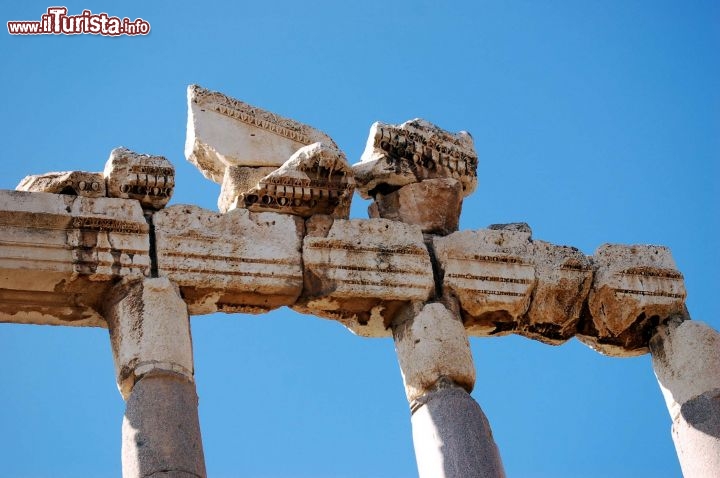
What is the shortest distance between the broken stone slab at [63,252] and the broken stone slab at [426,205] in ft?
8.59

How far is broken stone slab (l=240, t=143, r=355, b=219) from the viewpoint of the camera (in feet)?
43.8

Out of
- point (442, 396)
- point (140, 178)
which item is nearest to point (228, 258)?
point (140, 178)

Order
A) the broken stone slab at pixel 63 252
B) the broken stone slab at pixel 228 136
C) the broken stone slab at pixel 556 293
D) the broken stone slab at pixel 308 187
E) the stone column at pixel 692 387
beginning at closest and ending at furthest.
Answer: the broken stone slab at pixel 63 252 < the stone column at pixel 692 387 < the broken stone slab at pixel 308 187 < the broken stone slab at pixel 556 293 < the broken stone slab at pixel 228 136

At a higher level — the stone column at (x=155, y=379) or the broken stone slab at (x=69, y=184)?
the broken stone slab at (x=69, y=184)

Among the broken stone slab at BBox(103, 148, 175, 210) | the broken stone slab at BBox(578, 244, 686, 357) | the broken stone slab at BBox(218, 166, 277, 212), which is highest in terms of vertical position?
the broken stone slab at BBox(218, 166, 277, 212)

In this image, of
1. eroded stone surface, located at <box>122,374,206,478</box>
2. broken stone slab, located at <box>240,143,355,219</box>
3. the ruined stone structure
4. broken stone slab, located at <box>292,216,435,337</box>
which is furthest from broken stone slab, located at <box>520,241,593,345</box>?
eroded stone surface, located at <box>122,374,206,478</box>

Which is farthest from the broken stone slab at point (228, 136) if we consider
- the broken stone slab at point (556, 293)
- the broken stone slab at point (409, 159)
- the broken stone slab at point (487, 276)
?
the broken stone slab at point (556, 293)

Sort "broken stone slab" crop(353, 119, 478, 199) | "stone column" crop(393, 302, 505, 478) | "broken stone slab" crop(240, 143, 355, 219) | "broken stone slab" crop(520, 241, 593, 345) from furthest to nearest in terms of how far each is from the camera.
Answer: "broken stone slab" crop(353, 119, 478, 199)
"broken stone slab" crop(520, 241, 593, 345)
"broken stone slab" crop(240, 143, 355, 219)
"stone column" crop(393, 302, 505, 478)

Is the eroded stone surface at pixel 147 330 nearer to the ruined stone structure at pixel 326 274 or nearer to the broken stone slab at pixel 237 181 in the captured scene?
the ruined stone structure at pixel 326 274

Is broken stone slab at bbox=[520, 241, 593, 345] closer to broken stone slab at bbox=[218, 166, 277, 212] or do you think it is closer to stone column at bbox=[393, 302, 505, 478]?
stone column at bbox=[393, 302, 505, 478]

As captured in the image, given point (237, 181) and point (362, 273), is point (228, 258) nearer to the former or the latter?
point (362, 273)

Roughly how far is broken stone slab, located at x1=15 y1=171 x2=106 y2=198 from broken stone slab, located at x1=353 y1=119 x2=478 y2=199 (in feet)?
8.97

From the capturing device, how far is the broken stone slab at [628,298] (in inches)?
547

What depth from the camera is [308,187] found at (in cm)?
1340
